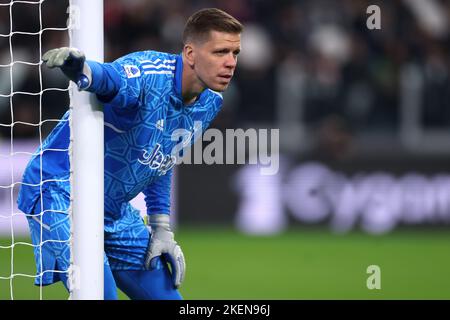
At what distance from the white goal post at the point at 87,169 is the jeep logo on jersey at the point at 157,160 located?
29 centimetres

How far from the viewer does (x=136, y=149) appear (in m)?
4.72

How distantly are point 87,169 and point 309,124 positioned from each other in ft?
24.5

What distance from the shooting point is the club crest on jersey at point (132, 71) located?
444cm

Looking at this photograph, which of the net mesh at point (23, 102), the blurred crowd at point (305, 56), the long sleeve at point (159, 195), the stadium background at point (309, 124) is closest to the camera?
the long sleeve at point (159, 195)

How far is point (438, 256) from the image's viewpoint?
1035 centimetres

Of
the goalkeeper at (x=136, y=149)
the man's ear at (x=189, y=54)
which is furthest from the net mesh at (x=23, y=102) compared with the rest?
the man's ear at (x=189, y=54)

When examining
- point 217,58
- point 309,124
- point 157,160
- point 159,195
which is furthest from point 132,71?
point 309,124

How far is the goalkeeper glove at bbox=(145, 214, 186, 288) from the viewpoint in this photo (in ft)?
16.5

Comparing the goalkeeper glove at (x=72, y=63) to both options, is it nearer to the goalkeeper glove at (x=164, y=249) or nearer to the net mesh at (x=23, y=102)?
the goalkeeper glove at (x=164, y=249)

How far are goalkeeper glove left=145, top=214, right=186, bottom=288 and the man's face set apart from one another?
0.85m

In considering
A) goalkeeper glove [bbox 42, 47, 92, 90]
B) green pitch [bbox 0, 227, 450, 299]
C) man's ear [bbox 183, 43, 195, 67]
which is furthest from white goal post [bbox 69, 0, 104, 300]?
green pitch [bbox 0, 227, 450, 299]

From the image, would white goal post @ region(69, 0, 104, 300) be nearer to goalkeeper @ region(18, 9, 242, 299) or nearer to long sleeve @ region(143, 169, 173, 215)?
goalkeeper @ region(18, 9, 242, 299)
